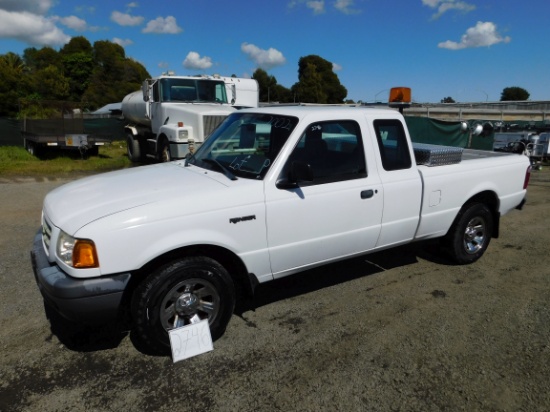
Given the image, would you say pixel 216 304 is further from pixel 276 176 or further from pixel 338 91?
pixel 338 91

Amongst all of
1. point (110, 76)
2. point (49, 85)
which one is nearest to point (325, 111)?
point (49, 85)

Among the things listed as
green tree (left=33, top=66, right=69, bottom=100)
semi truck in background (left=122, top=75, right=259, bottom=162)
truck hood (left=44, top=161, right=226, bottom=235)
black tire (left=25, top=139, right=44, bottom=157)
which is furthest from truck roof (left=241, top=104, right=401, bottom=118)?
green tree (left=33, top=66, right=69, bottom=100)

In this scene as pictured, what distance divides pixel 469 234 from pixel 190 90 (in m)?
9.63

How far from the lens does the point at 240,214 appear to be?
3.31 metres

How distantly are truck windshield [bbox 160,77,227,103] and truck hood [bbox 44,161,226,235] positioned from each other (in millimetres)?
8922

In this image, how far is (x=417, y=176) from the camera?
14.2ft

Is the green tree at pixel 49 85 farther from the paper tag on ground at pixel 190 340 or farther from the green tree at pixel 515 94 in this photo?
the green tree at pixel 515 94

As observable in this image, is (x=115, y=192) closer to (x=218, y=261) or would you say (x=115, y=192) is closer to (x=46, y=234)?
(x=46, y=234)

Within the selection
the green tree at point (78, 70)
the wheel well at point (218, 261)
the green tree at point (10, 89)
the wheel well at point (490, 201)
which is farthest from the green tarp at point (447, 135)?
the green tree at point (78, 70)

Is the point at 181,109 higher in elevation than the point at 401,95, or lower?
higher

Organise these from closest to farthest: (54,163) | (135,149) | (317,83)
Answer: (54,163) < (135,149) < (317,83)

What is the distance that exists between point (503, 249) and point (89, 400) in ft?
17.5

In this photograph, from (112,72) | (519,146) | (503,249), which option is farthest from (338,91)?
(503,249)

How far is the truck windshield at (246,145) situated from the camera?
365cm
